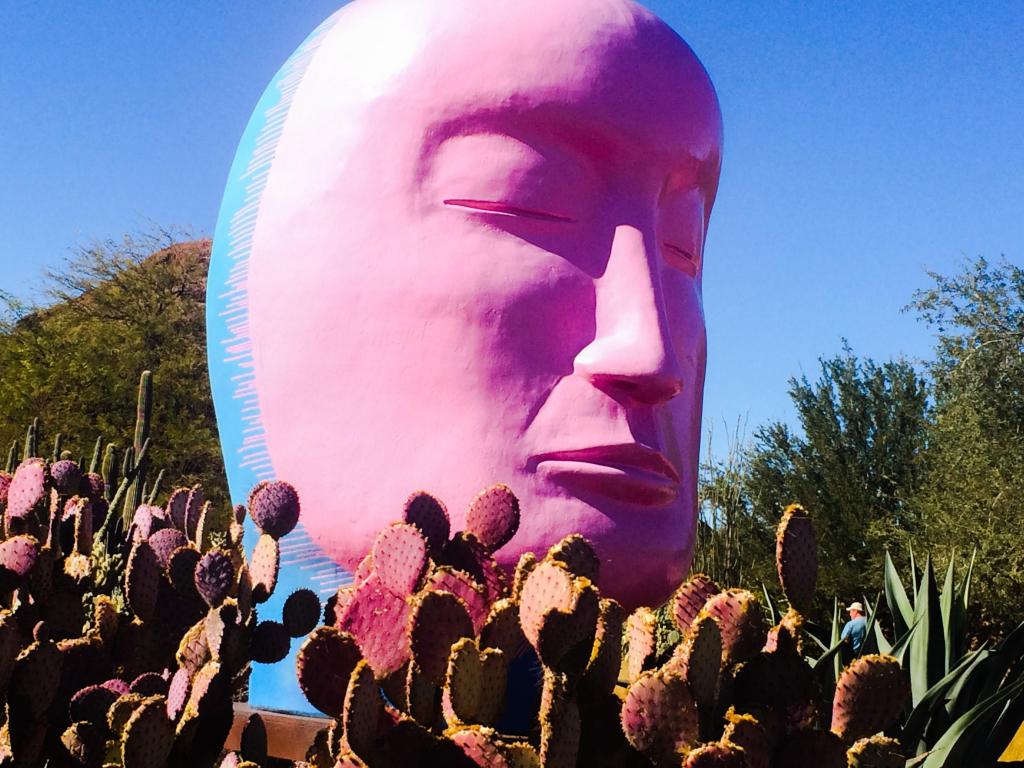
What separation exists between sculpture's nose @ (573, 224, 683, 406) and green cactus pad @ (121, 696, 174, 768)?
5.89ft

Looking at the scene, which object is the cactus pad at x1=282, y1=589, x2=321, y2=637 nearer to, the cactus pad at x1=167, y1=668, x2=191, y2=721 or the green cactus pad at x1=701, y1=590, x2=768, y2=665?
the cactus pad at x1=167, y1=668, x2=191, y2=721

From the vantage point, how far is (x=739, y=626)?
5.43ft

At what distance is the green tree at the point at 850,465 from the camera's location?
18016 mm

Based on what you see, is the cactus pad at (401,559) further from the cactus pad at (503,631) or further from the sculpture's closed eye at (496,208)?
the sculpture's closed eye at (496,208)

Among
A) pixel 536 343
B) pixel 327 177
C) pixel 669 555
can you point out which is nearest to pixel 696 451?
pixel 669 555

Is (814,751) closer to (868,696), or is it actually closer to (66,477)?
(868,696)

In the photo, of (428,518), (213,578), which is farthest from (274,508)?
(428,518)

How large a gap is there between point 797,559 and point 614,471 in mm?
1461

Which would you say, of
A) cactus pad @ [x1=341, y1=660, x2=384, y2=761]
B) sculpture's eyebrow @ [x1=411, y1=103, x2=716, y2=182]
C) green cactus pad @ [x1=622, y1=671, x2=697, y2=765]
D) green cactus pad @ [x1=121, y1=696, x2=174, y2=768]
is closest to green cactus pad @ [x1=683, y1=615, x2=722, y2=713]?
green cactus pad @ [x1=622, y1=671, x2=697, y2=765]

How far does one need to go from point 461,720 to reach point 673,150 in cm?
243

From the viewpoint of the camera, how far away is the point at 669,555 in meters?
3.34

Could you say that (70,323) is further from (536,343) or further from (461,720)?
(461,720)

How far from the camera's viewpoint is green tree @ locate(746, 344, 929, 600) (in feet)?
59.1

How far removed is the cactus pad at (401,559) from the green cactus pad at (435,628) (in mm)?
223
